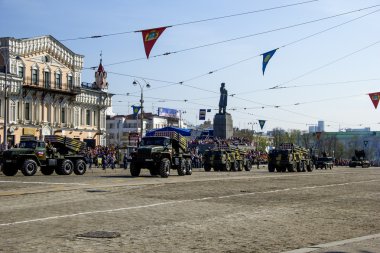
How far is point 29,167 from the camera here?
30.5 meters

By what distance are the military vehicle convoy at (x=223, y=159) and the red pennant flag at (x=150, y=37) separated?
22.9 m

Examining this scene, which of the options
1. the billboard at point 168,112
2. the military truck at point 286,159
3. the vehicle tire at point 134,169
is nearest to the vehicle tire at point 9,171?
the vehicle tire at point 134,169

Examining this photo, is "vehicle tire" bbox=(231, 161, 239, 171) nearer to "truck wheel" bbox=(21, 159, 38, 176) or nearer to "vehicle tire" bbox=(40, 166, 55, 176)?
"vehicle tire" bbox=(40, 166, 55, 176)

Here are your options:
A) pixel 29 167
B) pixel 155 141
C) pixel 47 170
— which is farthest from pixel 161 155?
pixel 47 170

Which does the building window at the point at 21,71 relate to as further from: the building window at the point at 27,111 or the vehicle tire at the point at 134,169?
the vehicle tire at the point at 134,169

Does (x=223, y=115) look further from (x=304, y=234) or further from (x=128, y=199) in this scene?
(x=304, y=234)

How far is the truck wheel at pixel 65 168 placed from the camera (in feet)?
108

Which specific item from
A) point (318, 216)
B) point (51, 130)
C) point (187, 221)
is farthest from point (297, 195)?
point (51, 130)

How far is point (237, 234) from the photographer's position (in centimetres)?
1016

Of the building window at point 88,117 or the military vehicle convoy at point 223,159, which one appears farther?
the building window at point 88,117

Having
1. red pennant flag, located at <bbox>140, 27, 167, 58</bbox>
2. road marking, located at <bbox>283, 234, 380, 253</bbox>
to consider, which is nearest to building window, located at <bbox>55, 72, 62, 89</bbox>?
red pennant flag, located at <bbox>140, 27, 167, 58</bbox>

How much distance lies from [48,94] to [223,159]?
26.0m

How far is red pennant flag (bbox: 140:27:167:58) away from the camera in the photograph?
23.5 meters

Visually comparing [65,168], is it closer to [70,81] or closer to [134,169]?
[134,169]
